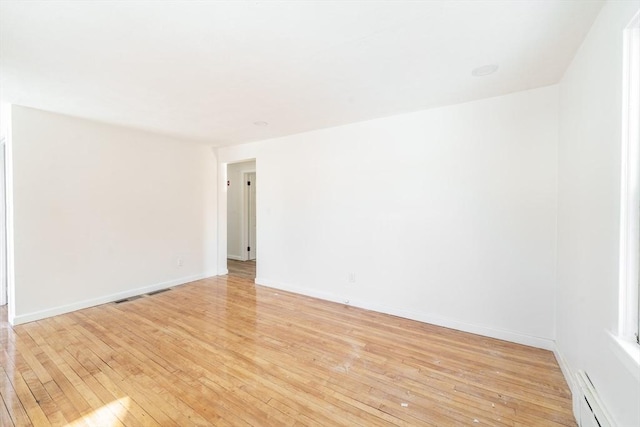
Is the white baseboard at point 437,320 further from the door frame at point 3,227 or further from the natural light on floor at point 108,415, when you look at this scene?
the door frame at point 3,227

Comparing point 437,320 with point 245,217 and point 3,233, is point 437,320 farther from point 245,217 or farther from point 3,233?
point 3,233

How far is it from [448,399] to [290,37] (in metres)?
2.65

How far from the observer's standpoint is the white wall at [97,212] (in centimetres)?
301

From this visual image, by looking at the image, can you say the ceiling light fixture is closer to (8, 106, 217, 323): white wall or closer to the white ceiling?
the white ceiling

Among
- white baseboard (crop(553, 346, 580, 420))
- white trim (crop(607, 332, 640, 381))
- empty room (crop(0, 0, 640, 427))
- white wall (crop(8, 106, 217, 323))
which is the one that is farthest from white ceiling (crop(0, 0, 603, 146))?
white baseboard (crop(553, 346, 580, 420))

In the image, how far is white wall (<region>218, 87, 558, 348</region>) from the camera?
8.22 ft

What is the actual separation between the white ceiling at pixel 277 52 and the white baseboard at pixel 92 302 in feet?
7.74

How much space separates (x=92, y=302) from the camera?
3.51 m

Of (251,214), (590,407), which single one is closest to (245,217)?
(251,214)

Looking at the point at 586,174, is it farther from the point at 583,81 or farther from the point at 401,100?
the point at 401,100

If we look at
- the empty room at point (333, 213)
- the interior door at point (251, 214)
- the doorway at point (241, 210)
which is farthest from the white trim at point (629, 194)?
the interior door at point (251, 214)

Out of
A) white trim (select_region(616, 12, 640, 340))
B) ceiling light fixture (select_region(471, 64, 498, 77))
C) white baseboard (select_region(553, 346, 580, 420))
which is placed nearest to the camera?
white trim (select_region(616, 12, 640, 340))

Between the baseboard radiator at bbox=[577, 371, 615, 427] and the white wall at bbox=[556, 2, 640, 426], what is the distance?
4 centimetres

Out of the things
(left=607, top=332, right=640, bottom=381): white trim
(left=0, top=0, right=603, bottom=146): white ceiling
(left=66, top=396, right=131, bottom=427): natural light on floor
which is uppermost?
(left=0, top=0, right=603, bottom=146): white ceiling
